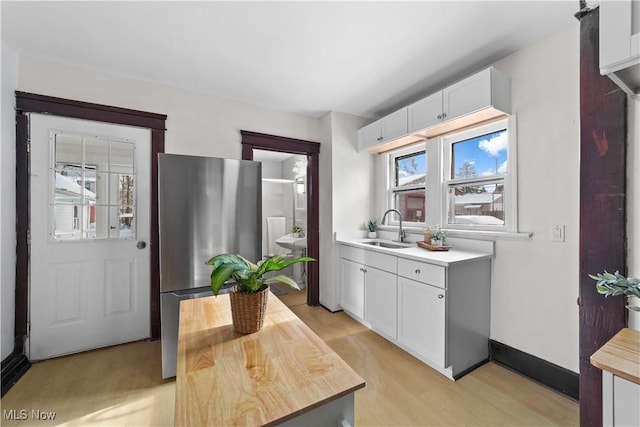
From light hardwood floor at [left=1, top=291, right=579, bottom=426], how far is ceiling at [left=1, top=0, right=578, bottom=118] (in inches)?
96.2

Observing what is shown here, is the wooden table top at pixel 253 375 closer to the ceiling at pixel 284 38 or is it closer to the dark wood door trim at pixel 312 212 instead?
the ceiling at pixel 284 38

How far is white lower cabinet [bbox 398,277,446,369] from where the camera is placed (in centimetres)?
187

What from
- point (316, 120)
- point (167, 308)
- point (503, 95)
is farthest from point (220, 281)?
point (316, 120)

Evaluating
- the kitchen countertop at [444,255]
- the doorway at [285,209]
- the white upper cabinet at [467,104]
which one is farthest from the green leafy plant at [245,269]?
the doorway at [285,209]

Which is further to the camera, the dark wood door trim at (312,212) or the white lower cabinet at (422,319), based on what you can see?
the dark wood door trim at (312,212)

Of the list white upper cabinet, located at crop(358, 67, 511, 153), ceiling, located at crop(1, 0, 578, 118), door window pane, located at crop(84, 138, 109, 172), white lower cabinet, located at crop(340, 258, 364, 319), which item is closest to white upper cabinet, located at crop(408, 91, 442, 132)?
white upper cabinet, located at crop(358, 67, 511, 153)

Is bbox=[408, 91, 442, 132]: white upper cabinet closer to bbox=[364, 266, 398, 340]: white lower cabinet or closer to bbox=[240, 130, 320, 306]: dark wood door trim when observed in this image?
bbox=[240, 130, 320, 306]: dark wood door trim

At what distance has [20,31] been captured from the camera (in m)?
1.75

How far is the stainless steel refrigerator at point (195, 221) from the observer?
1956 millimetres

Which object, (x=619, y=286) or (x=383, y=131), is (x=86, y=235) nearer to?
(x=383, y=131)

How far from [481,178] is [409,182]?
85 cm

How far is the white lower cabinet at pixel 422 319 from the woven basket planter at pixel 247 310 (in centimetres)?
141

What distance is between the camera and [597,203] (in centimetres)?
126

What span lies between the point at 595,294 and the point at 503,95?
57.8 inches
